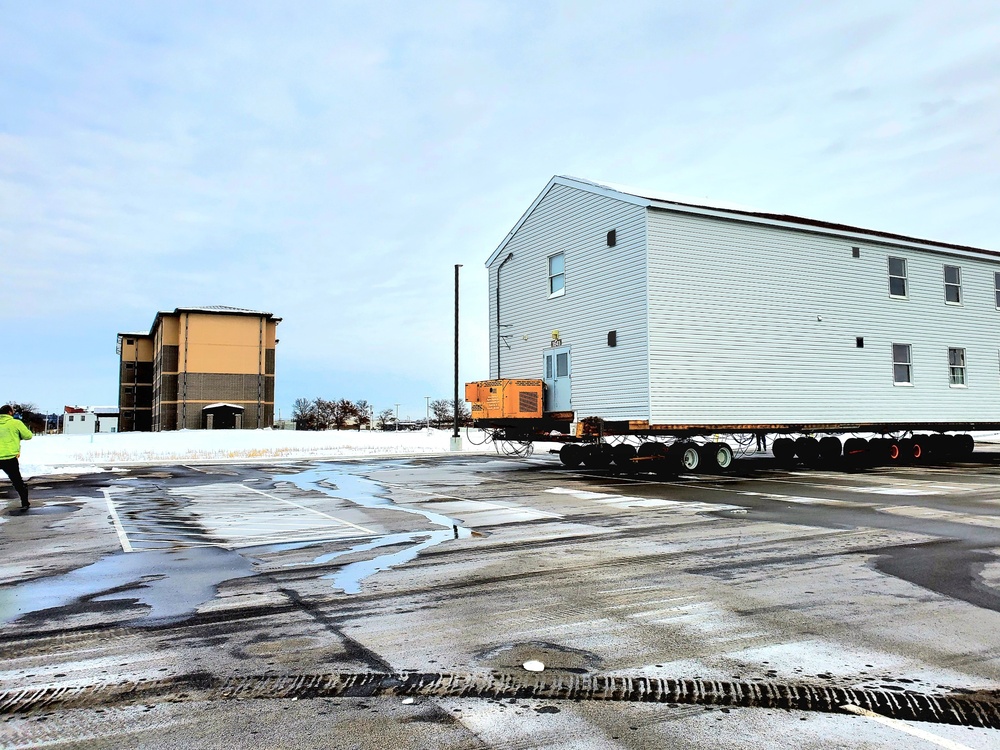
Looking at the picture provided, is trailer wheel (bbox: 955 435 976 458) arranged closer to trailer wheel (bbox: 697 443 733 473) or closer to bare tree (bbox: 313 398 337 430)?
trailer wheel (bbox: 697 443 733 473)

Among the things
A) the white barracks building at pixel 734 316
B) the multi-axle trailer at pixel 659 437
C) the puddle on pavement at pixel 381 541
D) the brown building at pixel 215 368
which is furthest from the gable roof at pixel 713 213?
the brown building at pixel 215 368

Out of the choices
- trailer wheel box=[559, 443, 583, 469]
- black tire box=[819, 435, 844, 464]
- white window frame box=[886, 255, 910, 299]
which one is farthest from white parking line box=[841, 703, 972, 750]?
white window frame box=[886, 255, 910, 299]

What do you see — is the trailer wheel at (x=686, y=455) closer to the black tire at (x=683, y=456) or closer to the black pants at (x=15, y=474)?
the black tire at (x=683, y=456)

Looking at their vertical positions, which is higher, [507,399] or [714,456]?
[507,399]

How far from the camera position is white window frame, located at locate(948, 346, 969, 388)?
25.6m

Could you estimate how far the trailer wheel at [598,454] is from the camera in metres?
21.1

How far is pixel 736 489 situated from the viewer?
52.0 feet

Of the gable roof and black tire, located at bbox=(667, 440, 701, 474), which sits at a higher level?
the gable roof

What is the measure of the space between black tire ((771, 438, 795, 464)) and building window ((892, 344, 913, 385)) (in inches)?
153

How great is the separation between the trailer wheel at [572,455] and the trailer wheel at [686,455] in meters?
2.97

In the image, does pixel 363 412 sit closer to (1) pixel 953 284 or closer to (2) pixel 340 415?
(2) pixel 340 415

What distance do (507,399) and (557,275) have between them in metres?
4.51

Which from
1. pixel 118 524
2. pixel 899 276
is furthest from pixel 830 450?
pixel 118 524

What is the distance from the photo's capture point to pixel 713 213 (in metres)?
20.6
